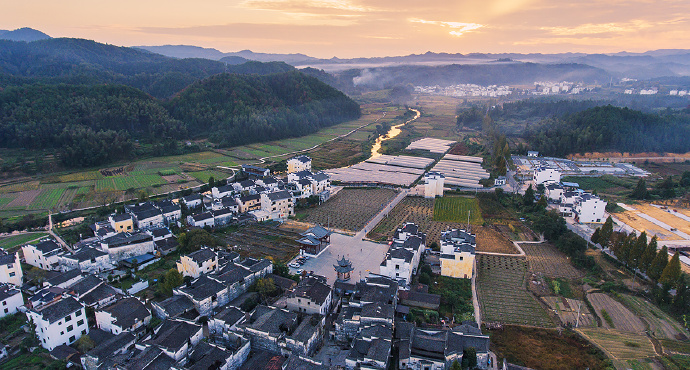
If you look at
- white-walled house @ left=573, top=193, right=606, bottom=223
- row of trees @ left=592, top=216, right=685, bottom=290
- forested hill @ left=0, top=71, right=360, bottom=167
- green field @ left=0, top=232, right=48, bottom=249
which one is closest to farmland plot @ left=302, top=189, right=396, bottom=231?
white-walled house @ left=573, top=193, right=606, bottom=223

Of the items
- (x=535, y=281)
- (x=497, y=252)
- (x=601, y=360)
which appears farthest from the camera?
(x=497, y=252)

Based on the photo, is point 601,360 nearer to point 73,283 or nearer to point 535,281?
point 535,281

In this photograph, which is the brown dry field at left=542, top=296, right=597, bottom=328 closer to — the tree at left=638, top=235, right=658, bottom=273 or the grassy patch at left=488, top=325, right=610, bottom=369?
the grassy patch at left=488, top=325, right=610, bottom=369

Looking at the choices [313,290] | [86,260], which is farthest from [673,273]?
[86,260]

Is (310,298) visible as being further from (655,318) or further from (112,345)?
(655,318)

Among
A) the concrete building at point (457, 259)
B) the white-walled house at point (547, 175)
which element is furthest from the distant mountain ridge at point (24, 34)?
the concrete building at point (457, 259)

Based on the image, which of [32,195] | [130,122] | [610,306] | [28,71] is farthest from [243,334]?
[28,71]
